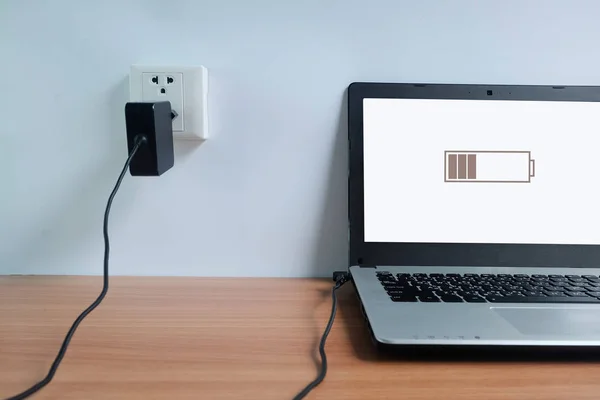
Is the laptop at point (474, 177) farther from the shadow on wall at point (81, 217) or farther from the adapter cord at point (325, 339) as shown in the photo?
the shadow on wall at point (81, 217)

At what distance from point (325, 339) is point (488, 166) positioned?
0.37m

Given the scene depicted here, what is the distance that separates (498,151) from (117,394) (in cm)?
58

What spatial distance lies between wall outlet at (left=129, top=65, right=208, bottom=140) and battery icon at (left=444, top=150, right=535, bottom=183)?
0.38 metres

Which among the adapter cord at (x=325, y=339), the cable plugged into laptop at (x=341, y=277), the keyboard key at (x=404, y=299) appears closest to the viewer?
the adapter cord at (x=325, y=339)

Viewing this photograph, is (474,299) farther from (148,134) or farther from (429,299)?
(148,134)

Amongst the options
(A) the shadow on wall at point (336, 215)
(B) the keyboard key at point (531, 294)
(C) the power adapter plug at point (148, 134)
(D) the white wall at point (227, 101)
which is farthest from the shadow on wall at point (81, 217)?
(B) the keyboard key at point (531, 294)

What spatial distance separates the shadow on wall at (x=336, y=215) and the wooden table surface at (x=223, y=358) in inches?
3.6

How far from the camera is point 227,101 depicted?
66 cm

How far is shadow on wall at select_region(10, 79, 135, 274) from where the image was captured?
0.66 meters

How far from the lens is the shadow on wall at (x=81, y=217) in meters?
0.66

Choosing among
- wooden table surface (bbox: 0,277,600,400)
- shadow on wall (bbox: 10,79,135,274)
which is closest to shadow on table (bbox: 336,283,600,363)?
wooden table surface (bbox: 0,277,600,400)

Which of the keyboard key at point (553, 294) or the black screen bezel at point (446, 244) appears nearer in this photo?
the keyboard key at point (553, 294)

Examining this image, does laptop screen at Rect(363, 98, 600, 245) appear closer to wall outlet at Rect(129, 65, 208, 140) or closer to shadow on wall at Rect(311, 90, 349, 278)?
shadow on wall at Rect(311, 90, 349, 278)

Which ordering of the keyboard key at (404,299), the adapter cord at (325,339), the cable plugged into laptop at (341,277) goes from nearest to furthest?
the adapter cord at (325,339) < the keyboard key at (404,299) < the cable plugged into laptop at (341,277)
